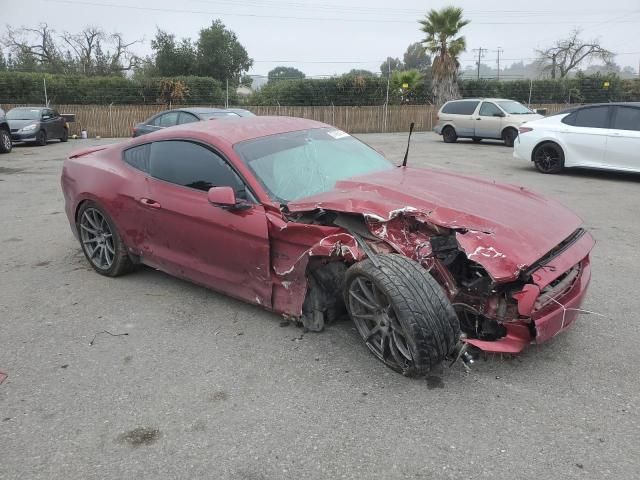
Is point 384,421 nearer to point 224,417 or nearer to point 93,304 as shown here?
point 224,417

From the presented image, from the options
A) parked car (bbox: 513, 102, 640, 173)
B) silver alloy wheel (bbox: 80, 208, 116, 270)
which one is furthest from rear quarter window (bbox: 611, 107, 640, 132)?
silver alloy wheel (bbox: 80, 208, 116, 270)

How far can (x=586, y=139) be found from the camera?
1066 cm

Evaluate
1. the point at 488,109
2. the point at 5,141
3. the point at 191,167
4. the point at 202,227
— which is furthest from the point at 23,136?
the point at 202,227

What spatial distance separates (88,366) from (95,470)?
3.62ft

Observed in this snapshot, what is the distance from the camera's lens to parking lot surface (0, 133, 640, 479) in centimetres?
261

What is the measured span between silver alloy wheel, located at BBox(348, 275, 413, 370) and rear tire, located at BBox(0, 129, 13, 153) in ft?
53.6

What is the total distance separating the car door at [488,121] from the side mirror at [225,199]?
16.0 meters

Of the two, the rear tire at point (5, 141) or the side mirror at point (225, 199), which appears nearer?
the side mirror at point (225, 199)

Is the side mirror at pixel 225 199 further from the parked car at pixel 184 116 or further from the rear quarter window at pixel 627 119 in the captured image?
the rear quarter window at pixel 627 119

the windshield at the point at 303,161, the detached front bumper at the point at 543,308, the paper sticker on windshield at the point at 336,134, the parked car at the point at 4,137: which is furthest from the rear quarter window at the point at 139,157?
the parked car at the point at 4,137

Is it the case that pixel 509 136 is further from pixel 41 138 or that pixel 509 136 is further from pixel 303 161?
pixel 41 138

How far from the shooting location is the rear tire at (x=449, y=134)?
64.5 feet

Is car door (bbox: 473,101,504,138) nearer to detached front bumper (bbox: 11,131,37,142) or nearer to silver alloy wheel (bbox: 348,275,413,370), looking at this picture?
detached front bumper (bbox: 11,131,37,142)

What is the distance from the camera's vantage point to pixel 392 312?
3266 millimetres
